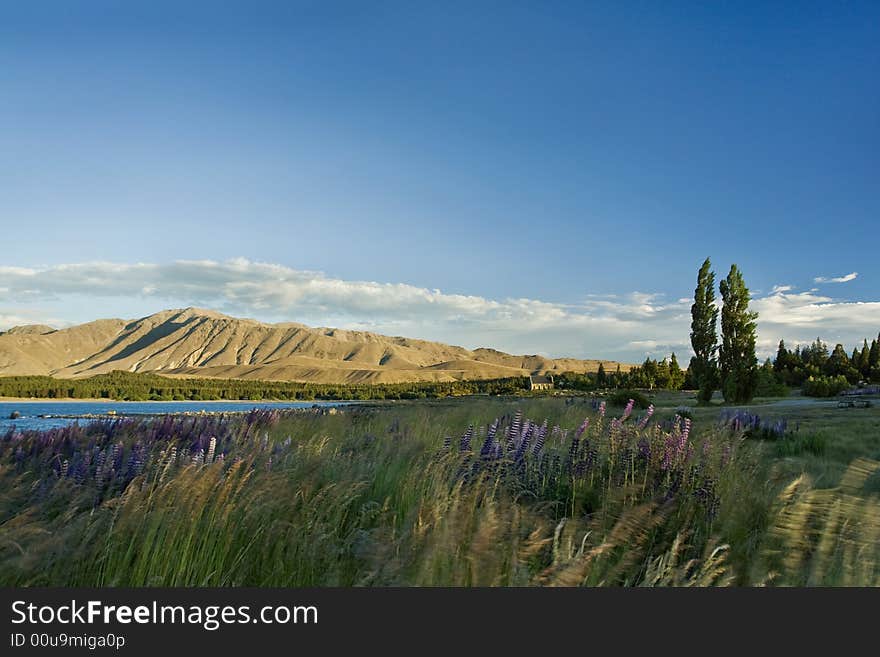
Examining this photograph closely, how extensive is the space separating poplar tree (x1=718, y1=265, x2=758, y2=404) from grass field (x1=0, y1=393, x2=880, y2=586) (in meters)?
28.1

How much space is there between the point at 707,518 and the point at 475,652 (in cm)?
268

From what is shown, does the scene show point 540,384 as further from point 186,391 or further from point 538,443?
point 538,443

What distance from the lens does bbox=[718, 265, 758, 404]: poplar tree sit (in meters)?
31.3

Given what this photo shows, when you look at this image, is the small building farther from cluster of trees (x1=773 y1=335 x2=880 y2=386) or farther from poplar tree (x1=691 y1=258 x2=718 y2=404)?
poplar tree (x1=691 y1=258 x2=718 y2=404)

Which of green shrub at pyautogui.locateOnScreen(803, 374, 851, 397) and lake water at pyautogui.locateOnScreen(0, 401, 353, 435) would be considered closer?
lake water at pyautogui.locateOnScreen(0, 401, 353, 435)

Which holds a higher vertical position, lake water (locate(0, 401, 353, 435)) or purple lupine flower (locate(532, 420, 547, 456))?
purple lupine flower (locate(532, 420, 547, 456))

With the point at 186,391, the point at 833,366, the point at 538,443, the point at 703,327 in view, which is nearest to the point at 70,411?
the point at 703,327

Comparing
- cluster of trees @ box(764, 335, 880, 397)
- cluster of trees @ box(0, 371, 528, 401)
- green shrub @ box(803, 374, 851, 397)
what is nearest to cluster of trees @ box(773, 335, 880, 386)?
cluster of trees @ box(764, 335, 880, 397)

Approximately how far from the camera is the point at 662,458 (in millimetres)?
4812

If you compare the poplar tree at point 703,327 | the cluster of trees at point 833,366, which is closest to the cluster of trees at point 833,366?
the cluster of trees at point 833,366

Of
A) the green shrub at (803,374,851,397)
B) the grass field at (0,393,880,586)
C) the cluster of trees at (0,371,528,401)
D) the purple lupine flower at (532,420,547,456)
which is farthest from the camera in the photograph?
the cluster of trees at (0,371,528,401)

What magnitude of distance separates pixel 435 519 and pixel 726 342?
34.3 m

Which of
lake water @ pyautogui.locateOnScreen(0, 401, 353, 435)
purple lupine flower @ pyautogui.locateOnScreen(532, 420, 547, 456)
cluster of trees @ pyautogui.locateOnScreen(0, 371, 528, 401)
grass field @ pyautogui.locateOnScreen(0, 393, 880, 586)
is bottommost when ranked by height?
cluster of trees @ pyautogui.locateOnScreen(0, 371, 528, 401)

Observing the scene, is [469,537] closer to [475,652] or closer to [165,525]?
[475,652]
